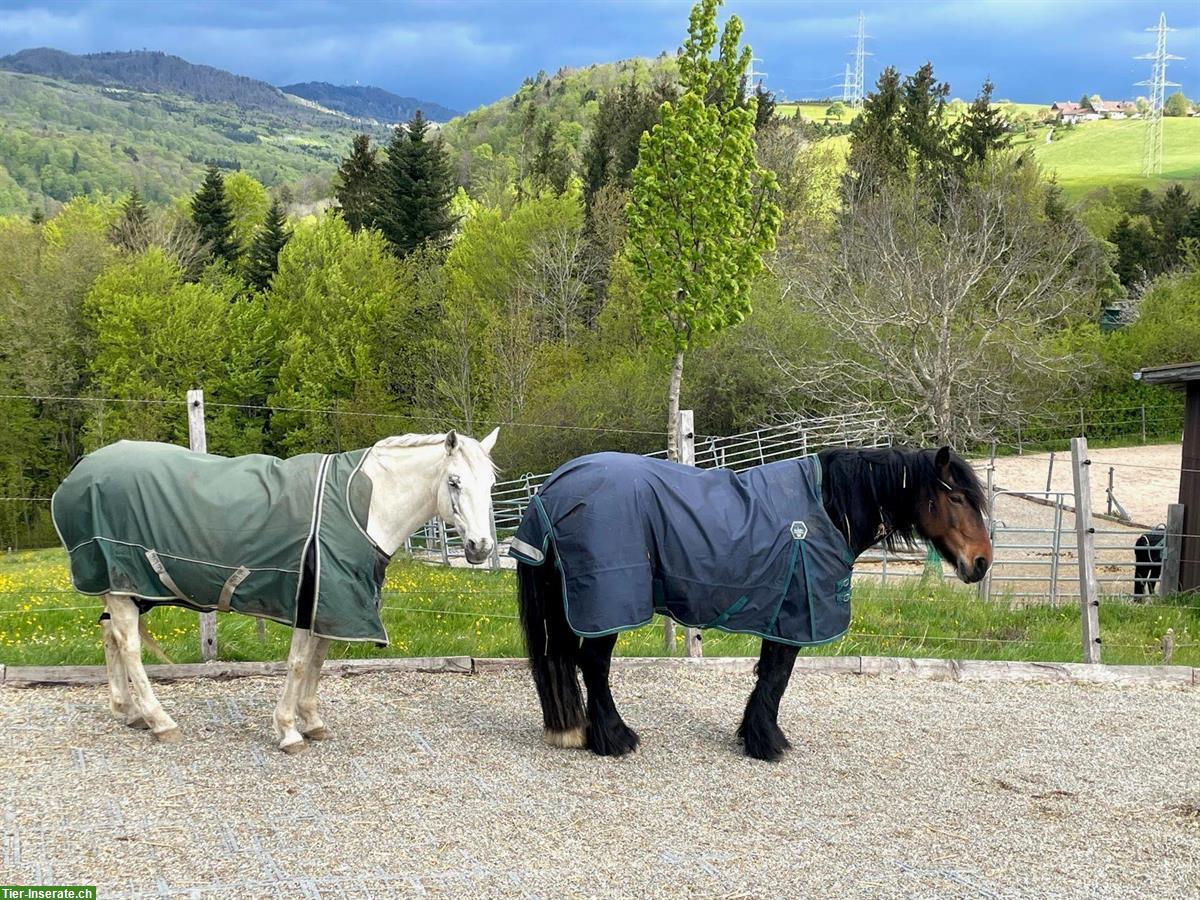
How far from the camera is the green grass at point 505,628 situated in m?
7.50

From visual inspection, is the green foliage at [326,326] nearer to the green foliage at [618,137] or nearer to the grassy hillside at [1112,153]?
the green foliage at [618,137]

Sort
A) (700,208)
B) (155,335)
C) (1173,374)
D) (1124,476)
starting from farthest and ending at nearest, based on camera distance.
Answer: (155,335) → (1124,476) → (700,208) → (1173,374)

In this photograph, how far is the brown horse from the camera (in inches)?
227

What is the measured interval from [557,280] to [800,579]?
1375 inches

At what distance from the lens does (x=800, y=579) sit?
566 cm

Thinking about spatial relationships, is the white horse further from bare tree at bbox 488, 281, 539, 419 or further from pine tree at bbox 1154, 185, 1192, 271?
pine tree at bbox 1154, 185, 1192, 271

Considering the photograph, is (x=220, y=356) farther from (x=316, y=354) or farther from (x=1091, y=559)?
(x=1091, y=559)

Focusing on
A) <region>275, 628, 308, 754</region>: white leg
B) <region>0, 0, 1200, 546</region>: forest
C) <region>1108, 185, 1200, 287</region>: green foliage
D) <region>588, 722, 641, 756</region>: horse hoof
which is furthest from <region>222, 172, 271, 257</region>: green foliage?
<region>588, 722, 641, 756</region>: horse hoof

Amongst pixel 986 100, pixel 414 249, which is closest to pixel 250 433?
pixel 414 249

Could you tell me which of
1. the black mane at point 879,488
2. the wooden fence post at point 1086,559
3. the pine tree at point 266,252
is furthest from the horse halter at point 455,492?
the pine tree at point 266,252

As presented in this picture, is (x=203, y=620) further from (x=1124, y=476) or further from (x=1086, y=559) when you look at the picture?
(x=1124, y=476)

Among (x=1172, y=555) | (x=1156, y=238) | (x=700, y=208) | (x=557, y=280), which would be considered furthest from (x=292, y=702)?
(x=1156, y=238)

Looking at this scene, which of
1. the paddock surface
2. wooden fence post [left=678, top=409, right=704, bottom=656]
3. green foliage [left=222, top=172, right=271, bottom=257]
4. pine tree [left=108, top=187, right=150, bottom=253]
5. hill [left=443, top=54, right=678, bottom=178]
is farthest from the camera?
hill [left=443, top=54, right=678, bottom=178]

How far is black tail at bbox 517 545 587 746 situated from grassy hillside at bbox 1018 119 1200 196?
241 feet
